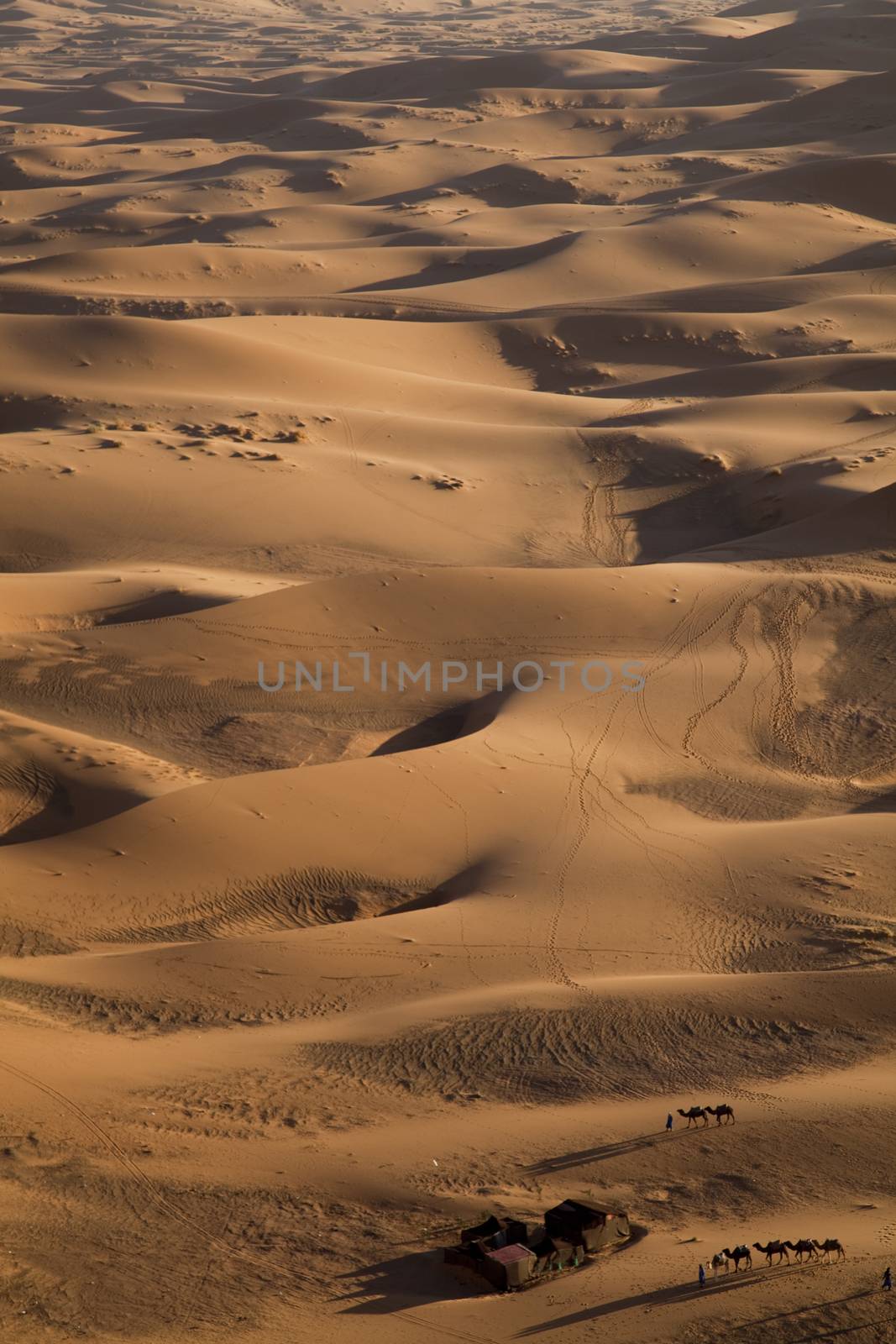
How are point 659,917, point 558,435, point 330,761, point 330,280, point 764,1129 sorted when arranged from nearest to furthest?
point 764,1129 < point 659,917 < point 330,761 < point 558,435 < point 330,280

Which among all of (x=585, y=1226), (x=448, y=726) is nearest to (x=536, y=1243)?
(x=585, y=1226)

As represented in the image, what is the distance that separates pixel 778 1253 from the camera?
628 cm

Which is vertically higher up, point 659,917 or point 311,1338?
point 311,1338

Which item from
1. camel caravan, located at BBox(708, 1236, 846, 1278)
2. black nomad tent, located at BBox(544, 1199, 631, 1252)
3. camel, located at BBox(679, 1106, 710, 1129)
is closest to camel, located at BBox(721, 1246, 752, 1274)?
camel caravan, located at BBox(708, 1236, 846, 1278)

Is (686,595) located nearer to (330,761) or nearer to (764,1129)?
(330,761)

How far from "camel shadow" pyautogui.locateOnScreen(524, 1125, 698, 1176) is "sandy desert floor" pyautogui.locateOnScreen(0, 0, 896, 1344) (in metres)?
0.02

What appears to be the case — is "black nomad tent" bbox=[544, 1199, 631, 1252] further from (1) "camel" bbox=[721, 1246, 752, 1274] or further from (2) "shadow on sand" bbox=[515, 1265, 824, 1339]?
(1) "camel" bbox=[721, 1246, 752, 1274]

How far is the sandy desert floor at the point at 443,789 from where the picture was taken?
22.1 ft

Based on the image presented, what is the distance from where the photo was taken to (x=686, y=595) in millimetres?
16984

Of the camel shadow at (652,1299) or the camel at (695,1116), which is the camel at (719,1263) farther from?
the camel at (695,1116)

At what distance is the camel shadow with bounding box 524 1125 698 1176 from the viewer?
7.27 metres

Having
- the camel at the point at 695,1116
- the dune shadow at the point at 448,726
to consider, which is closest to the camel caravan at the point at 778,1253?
the camel at the point at 695,1116

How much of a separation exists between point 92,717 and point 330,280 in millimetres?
25112

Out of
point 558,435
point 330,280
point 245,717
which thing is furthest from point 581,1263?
point 330,280
